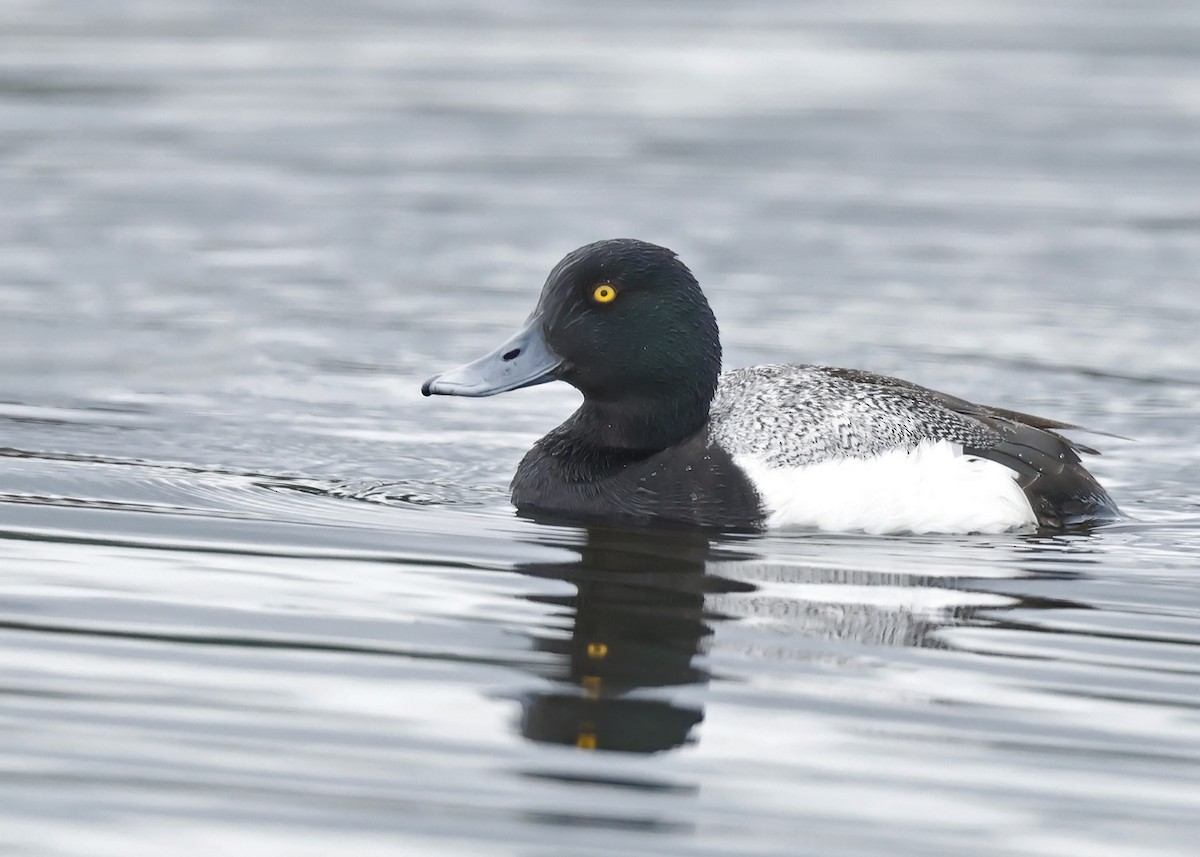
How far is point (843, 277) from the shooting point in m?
13.1

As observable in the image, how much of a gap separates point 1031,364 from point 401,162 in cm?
643

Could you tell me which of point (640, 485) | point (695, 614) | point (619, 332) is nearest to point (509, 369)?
point (619, 332)

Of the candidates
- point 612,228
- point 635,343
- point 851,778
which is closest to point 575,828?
point 851,778

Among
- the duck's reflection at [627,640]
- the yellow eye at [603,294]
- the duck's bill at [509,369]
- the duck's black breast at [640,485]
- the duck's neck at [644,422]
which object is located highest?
the yellow eye at [603,294]

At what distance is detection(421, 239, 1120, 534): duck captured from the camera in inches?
307

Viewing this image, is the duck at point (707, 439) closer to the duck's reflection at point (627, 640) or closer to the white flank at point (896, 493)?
the white flank at point (896, 493)

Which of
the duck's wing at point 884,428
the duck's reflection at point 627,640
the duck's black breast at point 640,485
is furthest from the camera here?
the duck's wing at point 884,428

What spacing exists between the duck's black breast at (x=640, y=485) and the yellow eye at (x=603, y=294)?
0.58 metres

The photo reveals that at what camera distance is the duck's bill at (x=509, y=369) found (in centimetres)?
783

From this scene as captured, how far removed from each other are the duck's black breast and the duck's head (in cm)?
23

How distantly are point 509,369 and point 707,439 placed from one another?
79 centimetres

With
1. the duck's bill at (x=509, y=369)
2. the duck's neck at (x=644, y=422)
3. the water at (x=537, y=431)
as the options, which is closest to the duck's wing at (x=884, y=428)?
the duck's neck at (x=644, y=422)

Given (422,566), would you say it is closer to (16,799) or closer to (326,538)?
(326,538)

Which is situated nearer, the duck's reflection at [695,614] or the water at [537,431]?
the water at [537,431]
